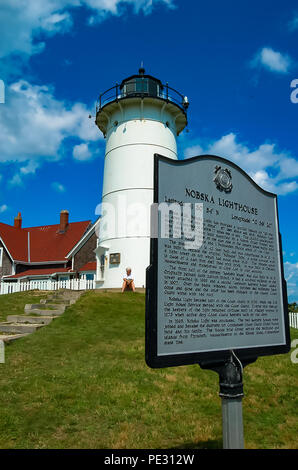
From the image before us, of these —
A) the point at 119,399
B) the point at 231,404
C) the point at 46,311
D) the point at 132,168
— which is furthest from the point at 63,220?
the point at 231,404

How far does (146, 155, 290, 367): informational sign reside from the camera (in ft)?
12.9

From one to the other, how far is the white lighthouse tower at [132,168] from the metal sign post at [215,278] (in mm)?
15788

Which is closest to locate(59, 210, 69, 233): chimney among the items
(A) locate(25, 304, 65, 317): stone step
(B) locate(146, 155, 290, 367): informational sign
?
(A) locate(25, 304, 65, 317): stone step

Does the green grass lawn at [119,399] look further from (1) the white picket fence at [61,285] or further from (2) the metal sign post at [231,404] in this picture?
(1) the white picket fence at [61,285]

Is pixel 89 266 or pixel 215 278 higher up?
pixel 89 266

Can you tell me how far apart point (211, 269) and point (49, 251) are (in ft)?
103

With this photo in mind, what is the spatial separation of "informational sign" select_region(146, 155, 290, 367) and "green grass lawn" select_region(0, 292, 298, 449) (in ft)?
6.31

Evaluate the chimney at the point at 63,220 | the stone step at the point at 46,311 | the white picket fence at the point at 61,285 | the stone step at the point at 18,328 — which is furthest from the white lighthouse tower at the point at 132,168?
the chimney at the point at 63,220

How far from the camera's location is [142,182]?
2159 centimetres

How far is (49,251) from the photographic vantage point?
112 ft

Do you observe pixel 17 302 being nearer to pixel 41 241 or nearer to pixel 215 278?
pixel 215 278

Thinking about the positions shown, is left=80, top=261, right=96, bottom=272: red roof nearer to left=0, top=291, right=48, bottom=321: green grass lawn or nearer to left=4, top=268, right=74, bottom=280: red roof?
left=4, top=268, right=74, bottom=280: red roof

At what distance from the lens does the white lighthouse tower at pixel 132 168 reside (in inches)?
837
